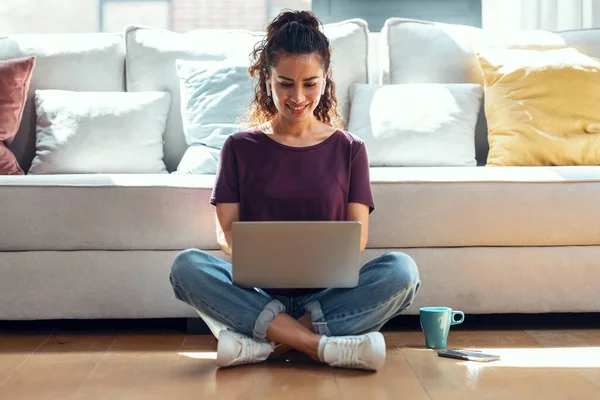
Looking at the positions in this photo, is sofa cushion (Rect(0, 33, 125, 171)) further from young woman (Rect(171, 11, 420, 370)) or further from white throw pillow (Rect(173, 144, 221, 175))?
young woman (Rect(171, 11, 420, 370))

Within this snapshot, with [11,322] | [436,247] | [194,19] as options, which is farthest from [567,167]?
[194,19]

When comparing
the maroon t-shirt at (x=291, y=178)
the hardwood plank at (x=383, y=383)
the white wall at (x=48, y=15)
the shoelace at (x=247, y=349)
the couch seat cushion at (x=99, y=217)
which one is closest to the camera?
the hardwood plank at (x=383, y=383)

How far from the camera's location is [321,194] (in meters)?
2.10

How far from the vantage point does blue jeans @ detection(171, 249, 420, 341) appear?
2029 millimetres

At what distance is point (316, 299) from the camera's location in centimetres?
210

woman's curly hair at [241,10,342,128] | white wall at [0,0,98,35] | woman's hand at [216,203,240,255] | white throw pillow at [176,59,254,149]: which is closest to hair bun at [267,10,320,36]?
woman's curly hair at [241,10,342,128]

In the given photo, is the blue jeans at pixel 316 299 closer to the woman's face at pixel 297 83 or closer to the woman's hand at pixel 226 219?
the woman's hand at pixel 226 219

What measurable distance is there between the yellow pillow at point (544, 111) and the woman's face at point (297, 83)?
953mm

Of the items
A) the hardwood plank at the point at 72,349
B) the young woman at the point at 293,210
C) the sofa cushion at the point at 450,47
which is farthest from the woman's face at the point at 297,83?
the sofa cushion at the point at 450,47

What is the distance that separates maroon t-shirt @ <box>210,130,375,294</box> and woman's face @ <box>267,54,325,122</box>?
3.9 inches

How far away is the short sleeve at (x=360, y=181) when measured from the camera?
7.07 ft

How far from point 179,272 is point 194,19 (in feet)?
17.5

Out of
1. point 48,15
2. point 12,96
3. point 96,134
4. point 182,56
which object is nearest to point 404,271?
point 96,134

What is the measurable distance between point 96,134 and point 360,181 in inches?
42.6
